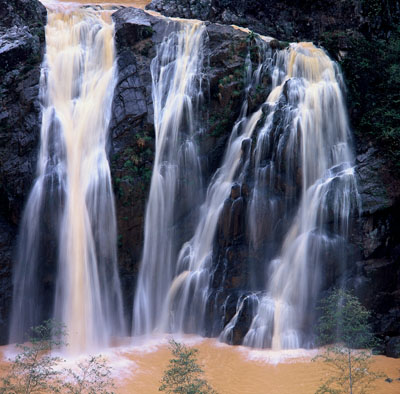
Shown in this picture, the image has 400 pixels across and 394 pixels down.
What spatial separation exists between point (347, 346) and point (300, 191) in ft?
24.2

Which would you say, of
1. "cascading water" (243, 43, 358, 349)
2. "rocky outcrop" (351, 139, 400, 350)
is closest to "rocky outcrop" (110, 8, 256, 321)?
"cascading water" (243, 43, 358, 349)

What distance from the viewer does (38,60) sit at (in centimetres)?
2202

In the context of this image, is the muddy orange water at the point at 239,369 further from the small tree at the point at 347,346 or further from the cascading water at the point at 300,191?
the cascading water at the point at 300,191

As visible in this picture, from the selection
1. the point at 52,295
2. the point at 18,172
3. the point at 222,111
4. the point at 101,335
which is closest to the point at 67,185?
the point at 18,172

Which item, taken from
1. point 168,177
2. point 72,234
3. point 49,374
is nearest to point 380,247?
point 168,177

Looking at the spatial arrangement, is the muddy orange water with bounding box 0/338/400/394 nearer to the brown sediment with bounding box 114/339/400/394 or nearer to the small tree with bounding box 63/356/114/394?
the brown sediment with bounding box 114/339/400/394

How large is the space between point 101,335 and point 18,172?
721 cm

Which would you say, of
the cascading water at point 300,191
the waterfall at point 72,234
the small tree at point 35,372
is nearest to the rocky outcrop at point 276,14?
the cascading water at point 300,191

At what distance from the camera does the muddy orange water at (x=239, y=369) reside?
14.3 meters

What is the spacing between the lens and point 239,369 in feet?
51.2

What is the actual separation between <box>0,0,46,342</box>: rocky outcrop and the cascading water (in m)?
9.16

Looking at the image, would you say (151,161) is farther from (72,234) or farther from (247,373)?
(247,373)

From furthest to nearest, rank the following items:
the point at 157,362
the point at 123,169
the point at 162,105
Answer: the point at 162,105, the point at 123,169, the point at 157,362

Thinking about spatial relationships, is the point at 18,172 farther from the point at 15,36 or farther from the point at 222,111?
the point at 222,111
